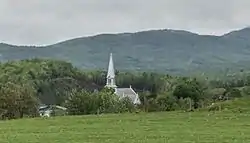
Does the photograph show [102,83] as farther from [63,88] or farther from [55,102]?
[55,102]

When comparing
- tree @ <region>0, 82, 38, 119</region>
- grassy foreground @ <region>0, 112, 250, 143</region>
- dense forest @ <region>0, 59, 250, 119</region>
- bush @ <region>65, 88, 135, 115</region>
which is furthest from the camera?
bush @ <region>65, 88, 135, 115</region>

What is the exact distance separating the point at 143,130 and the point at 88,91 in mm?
61396

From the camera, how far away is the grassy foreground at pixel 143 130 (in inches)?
1078

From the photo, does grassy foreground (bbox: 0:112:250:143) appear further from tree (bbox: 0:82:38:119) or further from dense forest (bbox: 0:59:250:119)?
tree (bbox: 0:82:38:119)

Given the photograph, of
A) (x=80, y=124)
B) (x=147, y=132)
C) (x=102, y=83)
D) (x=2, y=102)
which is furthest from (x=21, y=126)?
(x=102, y=83)

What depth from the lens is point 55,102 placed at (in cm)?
13812

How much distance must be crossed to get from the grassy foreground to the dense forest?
12.0 m

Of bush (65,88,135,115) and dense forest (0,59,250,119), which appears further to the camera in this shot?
bush (65,88,135,115)

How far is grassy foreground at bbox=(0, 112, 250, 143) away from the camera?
89.9ft

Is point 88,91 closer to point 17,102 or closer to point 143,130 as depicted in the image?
point 17,102

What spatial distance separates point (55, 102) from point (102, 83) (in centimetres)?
5182

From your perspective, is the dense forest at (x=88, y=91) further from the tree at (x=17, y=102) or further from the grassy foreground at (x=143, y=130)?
the grassy foreground at (x=143, y=130)

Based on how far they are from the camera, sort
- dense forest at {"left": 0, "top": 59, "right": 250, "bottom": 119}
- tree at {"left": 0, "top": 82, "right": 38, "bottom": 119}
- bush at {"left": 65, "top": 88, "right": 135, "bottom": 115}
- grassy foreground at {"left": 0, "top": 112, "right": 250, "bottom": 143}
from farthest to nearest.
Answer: bush at {"left": 65, "top": 88, "right": 135, "bottom": 115} → dense forest at {"left": 0, "top": 59, "right": 250, "bottom": 119} → tree at {"left": 0, "top": 82, "right": 38, "bottom": 119} → grassy foreground at {"left": 0, "top": 112, "right": 250, "bottom": 143}

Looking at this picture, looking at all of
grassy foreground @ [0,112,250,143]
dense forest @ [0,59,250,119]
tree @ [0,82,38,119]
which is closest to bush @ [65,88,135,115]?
dense forest @ [0,59,250,119]
